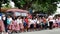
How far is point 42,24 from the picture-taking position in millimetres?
29875

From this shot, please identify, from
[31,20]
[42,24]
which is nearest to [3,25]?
[31,20]

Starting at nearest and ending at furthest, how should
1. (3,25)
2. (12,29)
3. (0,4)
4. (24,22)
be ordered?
(3,25), (12,29), (24,22), (0,4)

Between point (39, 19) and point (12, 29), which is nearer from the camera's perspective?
point (12, 29)

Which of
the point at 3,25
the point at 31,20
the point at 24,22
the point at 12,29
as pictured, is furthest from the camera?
the point at 31,20

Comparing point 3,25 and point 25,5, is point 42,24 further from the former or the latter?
point 25,5

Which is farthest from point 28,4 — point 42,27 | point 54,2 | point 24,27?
point 24,27

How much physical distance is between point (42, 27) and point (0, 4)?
8638 millimetres

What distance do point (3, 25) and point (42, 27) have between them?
10212mm

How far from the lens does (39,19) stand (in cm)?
2973

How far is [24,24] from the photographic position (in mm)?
26156

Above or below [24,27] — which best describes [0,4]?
above

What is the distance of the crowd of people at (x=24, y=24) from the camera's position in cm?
2059

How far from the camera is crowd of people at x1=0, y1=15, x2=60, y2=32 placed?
67.6 feet

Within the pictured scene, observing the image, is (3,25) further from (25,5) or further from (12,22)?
(25,5)
